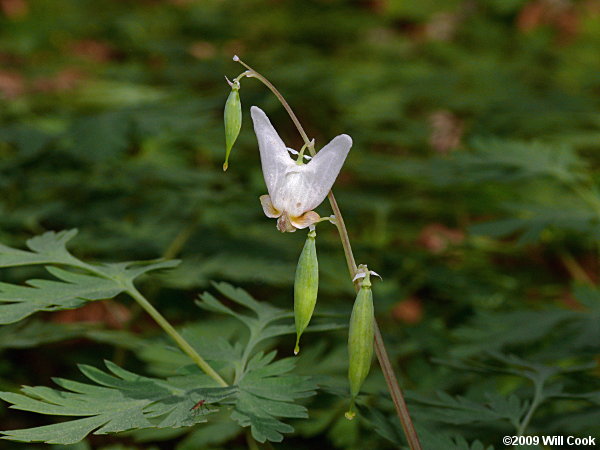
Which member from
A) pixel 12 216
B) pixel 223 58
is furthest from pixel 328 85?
pixel 12 216

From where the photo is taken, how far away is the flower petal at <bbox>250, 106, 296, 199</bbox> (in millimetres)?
1249

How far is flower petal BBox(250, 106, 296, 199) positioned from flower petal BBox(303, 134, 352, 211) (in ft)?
0.15

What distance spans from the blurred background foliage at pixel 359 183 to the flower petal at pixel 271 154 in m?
0.53

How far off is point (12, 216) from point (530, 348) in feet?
6.74

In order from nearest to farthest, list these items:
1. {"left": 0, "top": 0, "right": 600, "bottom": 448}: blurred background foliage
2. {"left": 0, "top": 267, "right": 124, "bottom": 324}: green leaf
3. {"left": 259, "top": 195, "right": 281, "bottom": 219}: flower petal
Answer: {"left": 259, "top": 195, "right": 281, "bottom": 219}: flower petal → {"left": 0, "top": 267, "right": 124, "bottom": 324}: green leaf → {"left": 0, "top": 0, "right": 600, "bottom": 448}: blurred background foliage

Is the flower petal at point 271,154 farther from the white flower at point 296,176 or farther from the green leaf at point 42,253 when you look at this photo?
the green leaf at point 42,253

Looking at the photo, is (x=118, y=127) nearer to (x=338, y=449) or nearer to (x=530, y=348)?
(x=338, y=449)

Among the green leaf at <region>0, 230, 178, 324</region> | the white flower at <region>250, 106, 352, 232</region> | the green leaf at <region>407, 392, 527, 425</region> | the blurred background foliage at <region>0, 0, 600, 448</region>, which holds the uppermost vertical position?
the white flower at <region>250, 106, 352, 232</region>

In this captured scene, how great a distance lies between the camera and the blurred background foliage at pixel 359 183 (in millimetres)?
2186

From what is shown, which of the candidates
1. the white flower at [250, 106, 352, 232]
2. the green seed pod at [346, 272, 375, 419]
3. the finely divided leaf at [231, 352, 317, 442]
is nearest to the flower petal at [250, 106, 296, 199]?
the white flower at [250, 106, 352, 232]

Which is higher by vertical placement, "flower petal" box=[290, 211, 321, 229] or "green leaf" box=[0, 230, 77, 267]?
"flower petal" box=[290, 211, 321, 229]

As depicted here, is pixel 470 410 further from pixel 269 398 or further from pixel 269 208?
pixel 269 208

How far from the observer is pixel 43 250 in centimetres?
171

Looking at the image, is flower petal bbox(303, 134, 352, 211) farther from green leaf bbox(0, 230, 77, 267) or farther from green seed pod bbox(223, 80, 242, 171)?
green leaf bbox(0, 230, 77, 267)
